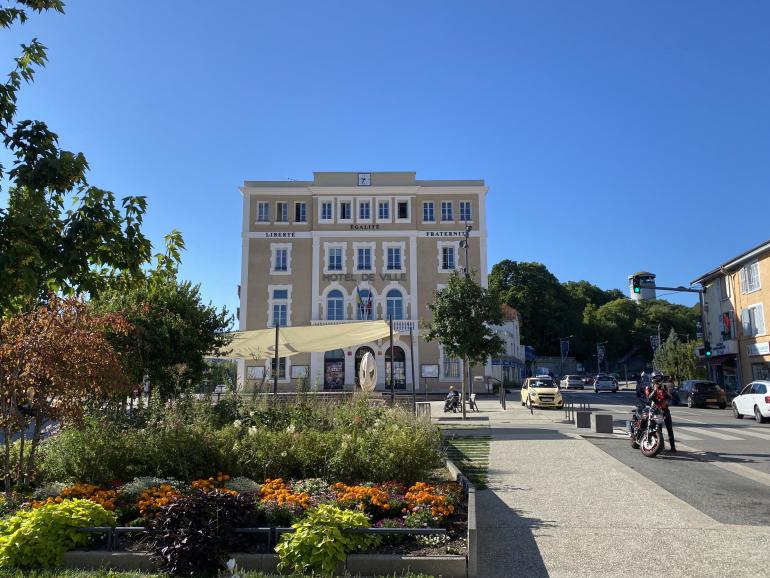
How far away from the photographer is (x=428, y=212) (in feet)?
148

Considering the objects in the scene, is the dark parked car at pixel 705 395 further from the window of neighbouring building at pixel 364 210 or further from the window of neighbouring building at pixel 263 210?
the window of neighbouring building at pixel 263 210

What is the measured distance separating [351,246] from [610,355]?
64.0m

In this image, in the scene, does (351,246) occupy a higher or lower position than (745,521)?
higher

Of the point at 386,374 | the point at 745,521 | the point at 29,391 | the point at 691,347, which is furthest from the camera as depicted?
the point at 691,347

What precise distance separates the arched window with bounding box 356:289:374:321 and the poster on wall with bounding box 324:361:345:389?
3659mm

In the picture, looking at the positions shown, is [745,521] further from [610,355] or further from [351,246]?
[610,355]

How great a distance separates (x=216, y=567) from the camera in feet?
16.9

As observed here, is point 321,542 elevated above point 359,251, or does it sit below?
below

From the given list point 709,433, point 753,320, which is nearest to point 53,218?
point 709,433

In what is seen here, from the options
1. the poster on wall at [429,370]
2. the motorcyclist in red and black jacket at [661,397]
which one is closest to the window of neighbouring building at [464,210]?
the poster on wall at [429,370]

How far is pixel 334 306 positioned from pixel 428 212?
9.98m

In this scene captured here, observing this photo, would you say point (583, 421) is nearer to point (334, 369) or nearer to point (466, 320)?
point (466, 320)

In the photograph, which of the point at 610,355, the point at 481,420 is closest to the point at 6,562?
the point at 481,420

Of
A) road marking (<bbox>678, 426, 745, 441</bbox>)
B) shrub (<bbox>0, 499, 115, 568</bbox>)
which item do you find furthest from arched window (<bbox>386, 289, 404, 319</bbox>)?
shrub (<bbox>0, 499, 115, 568</bbox>)
